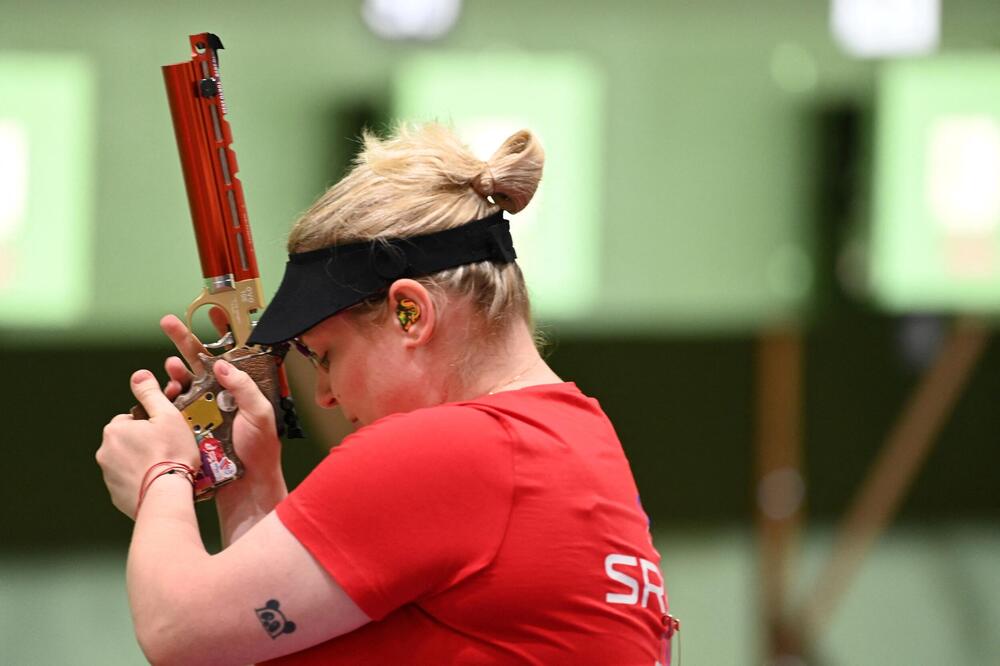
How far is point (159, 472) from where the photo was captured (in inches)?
45.6

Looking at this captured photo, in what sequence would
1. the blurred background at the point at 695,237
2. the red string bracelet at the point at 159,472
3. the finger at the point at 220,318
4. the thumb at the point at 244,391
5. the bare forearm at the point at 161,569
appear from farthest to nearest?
1. the blurred background at the point at 695,237
2. the finger at the point at 220,318
3. the thumb at the point at 244,391
4. the red string bracelet at the point at 159,472
5. the bare forearm at the point at 161,569

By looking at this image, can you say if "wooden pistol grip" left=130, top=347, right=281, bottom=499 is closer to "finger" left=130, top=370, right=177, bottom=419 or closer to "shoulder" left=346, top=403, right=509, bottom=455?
"finger" left=130, top=370, right=177, bottom=419

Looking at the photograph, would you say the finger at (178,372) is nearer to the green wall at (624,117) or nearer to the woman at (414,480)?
the woman at (414,480)

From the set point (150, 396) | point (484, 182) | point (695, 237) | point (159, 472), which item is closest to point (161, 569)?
point (159, 472)

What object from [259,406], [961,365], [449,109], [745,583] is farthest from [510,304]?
[961,365]

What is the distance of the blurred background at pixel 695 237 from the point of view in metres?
3.30

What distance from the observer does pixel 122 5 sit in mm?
3330

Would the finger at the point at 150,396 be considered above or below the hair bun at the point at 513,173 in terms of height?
below

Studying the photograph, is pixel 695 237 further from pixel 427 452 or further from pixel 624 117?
pixel 427 452

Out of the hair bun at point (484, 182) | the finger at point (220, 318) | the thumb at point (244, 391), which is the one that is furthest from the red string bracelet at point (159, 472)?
the hair bun at point (484, 182)

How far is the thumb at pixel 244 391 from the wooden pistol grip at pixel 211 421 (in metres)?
0.01

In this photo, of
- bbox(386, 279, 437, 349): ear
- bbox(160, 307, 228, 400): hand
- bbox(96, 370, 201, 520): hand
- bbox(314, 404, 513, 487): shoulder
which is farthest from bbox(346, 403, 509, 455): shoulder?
bbox(160, 307, 228, 400): hand

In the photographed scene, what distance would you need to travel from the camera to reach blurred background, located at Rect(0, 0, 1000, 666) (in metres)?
3.30

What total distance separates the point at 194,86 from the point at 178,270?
2037 millimetres
